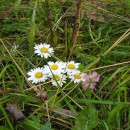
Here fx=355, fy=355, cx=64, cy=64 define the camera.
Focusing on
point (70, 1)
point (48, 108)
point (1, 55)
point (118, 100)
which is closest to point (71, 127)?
point (48, 108)

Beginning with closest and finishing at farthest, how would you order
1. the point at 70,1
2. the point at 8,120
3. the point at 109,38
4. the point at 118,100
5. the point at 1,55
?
the point at 8,120
the point at 118,100
the point at 1,55
the point at 109,38
the point at 70,1

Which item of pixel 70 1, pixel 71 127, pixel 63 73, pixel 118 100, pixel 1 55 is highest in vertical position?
pixel 70 1

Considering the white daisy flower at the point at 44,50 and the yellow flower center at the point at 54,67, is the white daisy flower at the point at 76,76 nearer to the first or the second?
the yellow flower center at the point at 54,67

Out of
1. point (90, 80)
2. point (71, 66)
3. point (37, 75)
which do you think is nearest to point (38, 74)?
point (37, 75)

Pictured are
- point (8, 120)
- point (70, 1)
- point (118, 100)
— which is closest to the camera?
point (8, 120)

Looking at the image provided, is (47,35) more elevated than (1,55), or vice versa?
(47,35)

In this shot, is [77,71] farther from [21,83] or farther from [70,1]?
[70,1]

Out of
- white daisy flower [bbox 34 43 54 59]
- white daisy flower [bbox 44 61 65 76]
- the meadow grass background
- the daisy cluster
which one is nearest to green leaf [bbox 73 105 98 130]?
the meadow grass background
